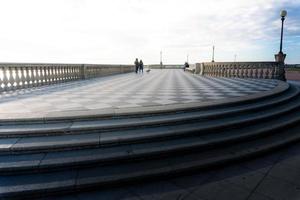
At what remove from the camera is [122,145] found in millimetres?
3977

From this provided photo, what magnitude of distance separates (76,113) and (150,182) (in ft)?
7.83

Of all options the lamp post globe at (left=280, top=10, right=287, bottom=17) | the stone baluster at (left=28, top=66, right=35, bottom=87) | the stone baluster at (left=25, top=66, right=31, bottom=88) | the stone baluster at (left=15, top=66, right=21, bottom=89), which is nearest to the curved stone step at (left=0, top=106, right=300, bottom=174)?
the stone baluster at (left=15, top=66, right=21, bottom=89)

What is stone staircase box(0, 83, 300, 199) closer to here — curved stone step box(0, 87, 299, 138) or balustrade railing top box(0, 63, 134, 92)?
curved stone step box(0, 87, 299, 138)

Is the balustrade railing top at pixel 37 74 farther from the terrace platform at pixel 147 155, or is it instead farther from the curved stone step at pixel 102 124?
the curved stone step at pixel 102 124

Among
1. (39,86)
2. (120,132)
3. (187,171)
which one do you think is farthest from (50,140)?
(39,86)

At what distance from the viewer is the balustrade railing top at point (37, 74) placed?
894cm

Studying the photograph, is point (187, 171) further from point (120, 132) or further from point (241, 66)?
point (241, 66)

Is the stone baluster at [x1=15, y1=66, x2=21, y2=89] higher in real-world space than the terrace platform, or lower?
higher

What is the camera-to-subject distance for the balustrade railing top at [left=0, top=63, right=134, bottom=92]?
8.94 metres

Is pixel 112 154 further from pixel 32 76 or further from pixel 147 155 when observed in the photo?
pixel 32 76

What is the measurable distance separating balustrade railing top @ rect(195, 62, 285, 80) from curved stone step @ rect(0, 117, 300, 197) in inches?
475

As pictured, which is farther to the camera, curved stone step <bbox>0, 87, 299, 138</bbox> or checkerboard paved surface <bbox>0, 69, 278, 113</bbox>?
checkerboard paved surface <bbox>0, 69, 278, 113</bbox>

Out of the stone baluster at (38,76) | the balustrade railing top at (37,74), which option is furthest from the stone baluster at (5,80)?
the stone baluster at (38,76)

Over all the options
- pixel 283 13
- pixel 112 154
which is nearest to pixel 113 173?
pixel 112 154
